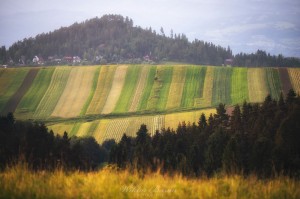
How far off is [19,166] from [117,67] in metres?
143

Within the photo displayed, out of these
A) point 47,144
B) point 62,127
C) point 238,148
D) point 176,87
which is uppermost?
point 176,87

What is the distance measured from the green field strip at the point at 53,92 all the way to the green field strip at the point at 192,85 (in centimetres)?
4458

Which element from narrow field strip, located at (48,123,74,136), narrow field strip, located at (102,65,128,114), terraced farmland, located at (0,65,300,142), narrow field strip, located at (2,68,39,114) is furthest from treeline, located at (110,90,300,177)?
narrow field strip, located at (2,68,39,114)

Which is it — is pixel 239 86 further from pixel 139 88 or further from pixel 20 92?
pixel 20 92

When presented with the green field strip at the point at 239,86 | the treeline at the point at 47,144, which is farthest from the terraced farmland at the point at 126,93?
the treeline at the point at 47,144

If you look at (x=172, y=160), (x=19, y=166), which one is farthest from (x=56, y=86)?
(x=19, y=166)

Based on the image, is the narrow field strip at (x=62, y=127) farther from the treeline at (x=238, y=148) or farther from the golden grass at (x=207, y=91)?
the golden grass at (x=207, y=91)

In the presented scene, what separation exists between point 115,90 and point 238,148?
93993 mm

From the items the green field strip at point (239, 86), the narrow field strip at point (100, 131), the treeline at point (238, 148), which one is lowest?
the narrow field strip at point (100, 131)

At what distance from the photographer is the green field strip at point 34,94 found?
110m

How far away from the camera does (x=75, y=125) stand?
315ft

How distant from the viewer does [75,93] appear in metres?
129

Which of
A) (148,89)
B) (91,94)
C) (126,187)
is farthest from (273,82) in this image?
(126,187)

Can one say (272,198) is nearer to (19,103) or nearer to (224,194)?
(224,194)
